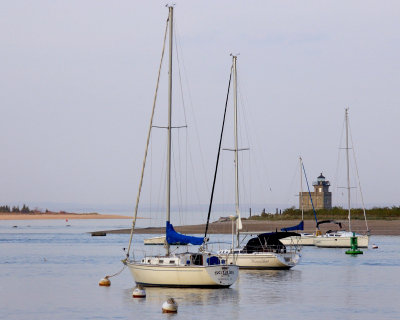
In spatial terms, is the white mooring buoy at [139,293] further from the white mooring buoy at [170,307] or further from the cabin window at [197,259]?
the white mooring buoy at [170,307]

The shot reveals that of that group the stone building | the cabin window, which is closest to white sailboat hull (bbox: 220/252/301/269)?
the cabin window

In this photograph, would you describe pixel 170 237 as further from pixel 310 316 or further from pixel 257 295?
pixel 310 316

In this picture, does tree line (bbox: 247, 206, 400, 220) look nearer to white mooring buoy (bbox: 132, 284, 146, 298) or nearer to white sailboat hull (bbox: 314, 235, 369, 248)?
white sailboat hull (bbox: 314, 235, 369, 248)

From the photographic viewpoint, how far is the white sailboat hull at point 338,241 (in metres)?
79.7

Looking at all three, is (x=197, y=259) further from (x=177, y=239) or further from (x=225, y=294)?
(x=225, y=294)

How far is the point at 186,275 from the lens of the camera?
39.2m

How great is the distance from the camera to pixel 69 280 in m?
49.3

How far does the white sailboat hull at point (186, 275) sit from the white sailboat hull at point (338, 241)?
4139 centimetres

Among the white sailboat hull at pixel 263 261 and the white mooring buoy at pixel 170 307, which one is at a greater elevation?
the white sailboat hull at pixel 263 261

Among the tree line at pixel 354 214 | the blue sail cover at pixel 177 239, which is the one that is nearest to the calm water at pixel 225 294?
the blue sail cover at pixel 177 239

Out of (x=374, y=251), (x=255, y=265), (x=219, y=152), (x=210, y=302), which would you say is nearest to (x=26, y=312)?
(x=210, y=302)

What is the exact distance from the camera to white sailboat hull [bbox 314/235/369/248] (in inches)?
3137

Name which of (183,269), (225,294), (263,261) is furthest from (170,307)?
(263,261)

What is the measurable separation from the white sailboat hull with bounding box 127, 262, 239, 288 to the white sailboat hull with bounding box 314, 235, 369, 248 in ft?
136
